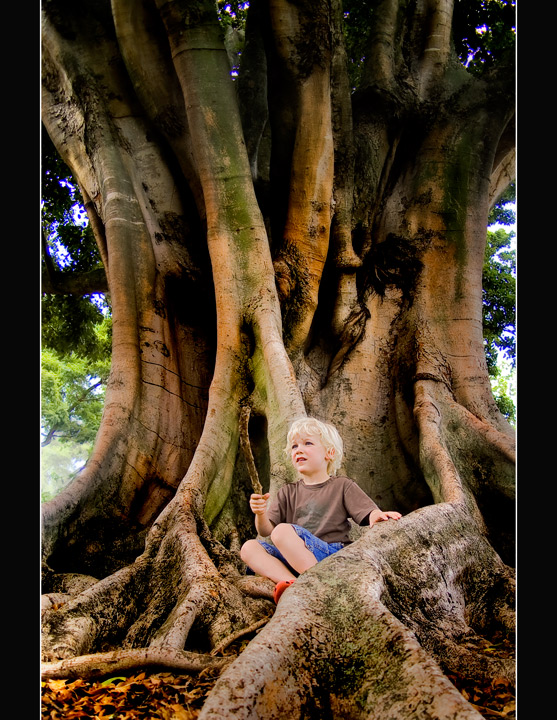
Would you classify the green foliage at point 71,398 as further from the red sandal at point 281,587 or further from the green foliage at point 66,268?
the red sandal at point 281,587

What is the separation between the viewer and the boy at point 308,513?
269 cm

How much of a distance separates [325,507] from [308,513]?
0.08 meters

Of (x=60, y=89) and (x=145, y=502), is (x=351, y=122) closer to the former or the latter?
(x=60, y=89)

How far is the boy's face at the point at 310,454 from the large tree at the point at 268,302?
380 millimetres

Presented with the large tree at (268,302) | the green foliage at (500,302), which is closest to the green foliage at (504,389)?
the green foliage at (500,302)

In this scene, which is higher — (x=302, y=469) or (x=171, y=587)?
(x=302, y=469)

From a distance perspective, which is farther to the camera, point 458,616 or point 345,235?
point 345,235

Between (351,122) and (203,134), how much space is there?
1473 mm

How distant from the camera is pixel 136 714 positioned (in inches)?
83.7

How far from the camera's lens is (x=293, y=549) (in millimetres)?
2664

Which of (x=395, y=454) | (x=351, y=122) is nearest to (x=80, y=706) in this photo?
(x=395, y=454)

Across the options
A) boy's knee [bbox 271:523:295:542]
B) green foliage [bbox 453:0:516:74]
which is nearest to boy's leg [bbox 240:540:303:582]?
boy's knee [bbox 271:523:295:542]

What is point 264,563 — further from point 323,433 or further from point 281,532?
point 323,433

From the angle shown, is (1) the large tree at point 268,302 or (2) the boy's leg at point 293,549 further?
(1) the large tree at point 268,302
